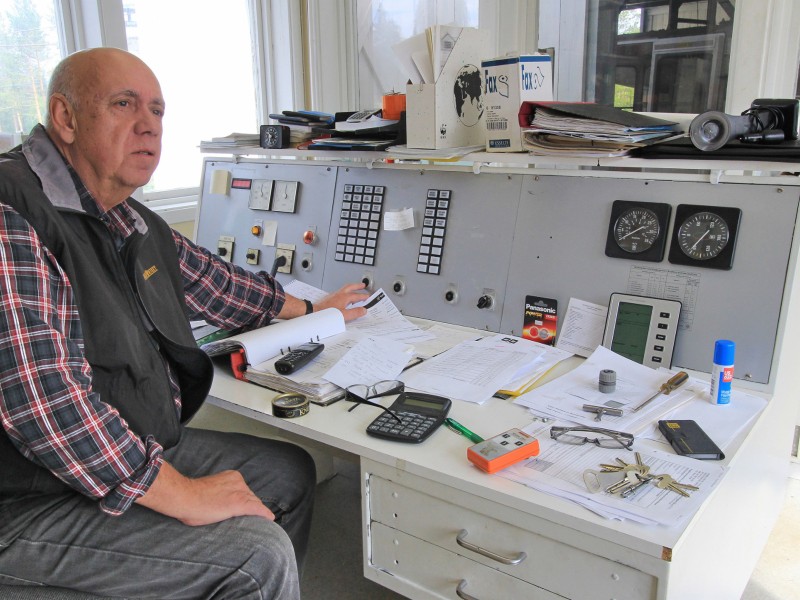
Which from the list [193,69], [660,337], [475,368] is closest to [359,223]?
[475,368]

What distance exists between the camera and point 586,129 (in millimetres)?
1456

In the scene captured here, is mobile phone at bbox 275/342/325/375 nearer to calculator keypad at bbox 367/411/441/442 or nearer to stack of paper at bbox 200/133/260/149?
calculator keypad at bbox 367/411/441/442

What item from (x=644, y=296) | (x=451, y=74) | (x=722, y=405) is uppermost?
(x=451, y=74)

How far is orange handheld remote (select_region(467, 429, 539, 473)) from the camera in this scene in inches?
41.8

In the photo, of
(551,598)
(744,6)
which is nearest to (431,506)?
(551,598)

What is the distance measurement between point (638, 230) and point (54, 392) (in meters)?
1.22

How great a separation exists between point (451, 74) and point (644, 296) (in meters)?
0.75

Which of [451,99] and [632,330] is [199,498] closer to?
[632,330]

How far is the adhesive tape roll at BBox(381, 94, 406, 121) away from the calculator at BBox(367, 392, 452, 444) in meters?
0.91

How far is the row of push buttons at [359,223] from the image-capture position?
6.41 feet

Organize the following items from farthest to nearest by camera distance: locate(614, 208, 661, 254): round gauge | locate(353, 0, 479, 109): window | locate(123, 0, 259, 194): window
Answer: locate(353, 0, 479, 109): window
locate(123, 0, 259, 194): window
locate(614, 208, 661, 254): round gauge

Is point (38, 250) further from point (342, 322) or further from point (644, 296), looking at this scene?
point (644, 296)

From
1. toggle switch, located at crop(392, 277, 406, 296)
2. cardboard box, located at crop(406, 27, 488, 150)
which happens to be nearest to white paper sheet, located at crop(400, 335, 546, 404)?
toggle switch, located at crop(392, 277, 406, 296)

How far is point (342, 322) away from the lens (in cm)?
174
